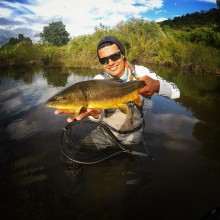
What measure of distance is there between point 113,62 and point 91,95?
1299 millimetres

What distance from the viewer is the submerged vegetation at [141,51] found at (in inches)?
1003

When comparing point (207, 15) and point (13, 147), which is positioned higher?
point (207, 15)

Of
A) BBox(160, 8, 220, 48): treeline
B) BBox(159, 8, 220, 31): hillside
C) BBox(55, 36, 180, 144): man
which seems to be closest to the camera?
BBox(55, 36, 180, 144): man

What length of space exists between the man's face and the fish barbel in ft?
3.07

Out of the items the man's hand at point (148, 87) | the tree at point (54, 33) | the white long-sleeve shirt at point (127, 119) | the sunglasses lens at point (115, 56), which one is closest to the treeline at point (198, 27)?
the white long-sleeve shirt at point (127, 119)

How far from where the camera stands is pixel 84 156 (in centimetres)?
483

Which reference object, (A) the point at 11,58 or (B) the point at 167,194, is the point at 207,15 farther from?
(B) the point at 167,194

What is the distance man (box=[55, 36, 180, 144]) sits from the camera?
375 centimetres

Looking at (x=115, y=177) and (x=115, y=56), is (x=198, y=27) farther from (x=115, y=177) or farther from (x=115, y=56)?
(x=115, y=56)

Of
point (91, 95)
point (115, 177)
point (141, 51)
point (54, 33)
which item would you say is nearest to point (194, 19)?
point (141, 51)

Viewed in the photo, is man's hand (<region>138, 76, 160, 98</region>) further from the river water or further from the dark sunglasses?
the river water

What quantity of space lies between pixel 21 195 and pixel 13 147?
248 cm

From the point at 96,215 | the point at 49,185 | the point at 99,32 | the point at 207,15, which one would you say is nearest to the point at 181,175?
the point at 96,215

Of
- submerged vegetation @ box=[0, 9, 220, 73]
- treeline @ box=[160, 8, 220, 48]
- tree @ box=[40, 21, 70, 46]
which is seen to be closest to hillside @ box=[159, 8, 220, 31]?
treeline @ box=[160, 8, 220, 48]
